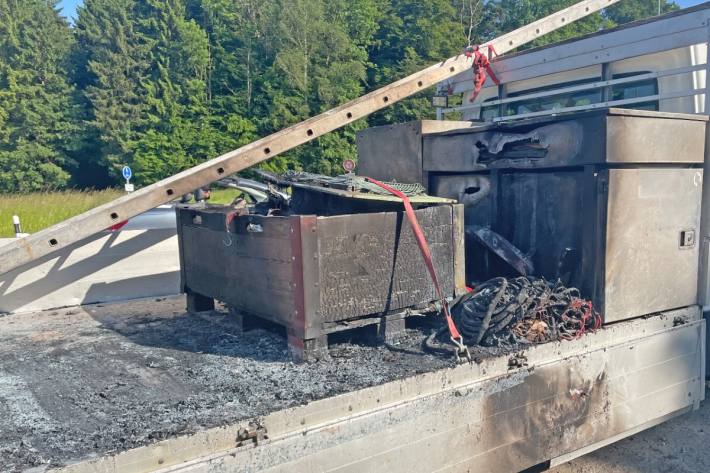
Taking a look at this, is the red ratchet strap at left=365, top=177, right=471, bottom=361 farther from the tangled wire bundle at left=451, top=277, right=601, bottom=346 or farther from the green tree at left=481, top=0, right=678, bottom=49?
the green tree at left=481, top=0, right=678, bottom=49

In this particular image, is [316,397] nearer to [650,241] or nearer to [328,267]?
[328,267]

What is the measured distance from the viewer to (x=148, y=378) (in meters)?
2.61

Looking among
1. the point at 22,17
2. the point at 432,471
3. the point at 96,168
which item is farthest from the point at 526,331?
the point at 22,17

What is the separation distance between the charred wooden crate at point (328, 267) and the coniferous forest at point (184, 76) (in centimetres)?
3106

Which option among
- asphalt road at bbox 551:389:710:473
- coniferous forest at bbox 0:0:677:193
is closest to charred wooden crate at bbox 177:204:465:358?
asphalt road at bbox 551:389:710:473

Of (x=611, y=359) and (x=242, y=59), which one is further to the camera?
(x=242, y=59)

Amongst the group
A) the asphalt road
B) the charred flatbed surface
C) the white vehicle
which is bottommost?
the asphalt road

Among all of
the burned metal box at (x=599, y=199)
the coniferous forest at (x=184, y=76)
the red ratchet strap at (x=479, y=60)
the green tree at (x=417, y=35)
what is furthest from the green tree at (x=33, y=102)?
the burned metal box at (x=599, y=199)

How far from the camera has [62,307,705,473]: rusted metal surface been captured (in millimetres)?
2068

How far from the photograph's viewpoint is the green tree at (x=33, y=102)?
116ft

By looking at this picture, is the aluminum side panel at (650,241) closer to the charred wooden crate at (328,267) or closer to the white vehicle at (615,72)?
the white vehicle at (615,72)

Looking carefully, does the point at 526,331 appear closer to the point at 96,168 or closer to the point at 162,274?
the point at 162,274

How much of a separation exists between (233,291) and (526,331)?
1563 mm

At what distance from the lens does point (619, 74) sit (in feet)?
14.0
